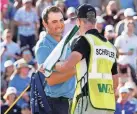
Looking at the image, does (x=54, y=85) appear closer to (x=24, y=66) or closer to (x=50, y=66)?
(x=50, y=66)

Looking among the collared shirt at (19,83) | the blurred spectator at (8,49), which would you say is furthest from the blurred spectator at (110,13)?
the collared shirt at (19,83)

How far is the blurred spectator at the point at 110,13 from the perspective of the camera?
1808cm

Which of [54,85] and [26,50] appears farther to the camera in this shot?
[26,50]

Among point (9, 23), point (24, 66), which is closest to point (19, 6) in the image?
point (9, 23)

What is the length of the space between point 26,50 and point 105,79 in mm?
9638

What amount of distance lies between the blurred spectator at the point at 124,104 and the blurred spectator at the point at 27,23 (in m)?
4.70

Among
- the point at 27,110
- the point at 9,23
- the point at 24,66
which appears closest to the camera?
the point at 27,110

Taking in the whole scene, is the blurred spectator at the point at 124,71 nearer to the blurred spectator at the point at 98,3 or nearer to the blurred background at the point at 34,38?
the blurred background at the point at 34,38

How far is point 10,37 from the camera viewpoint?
17.2 metres

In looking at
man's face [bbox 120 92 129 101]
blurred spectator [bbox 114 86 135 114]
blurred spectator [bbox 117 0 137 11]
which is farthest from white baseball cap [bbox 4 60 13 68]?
blurred spectator [bbox 117 0 137 11]

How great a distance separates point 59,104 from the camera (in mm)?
8211

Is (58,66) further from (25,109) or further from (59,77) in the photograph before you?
(25,109)

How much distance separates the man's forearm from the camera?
7.74 meters

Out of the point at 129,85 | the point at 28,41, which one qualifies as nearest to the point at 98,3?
the point at 28,41
